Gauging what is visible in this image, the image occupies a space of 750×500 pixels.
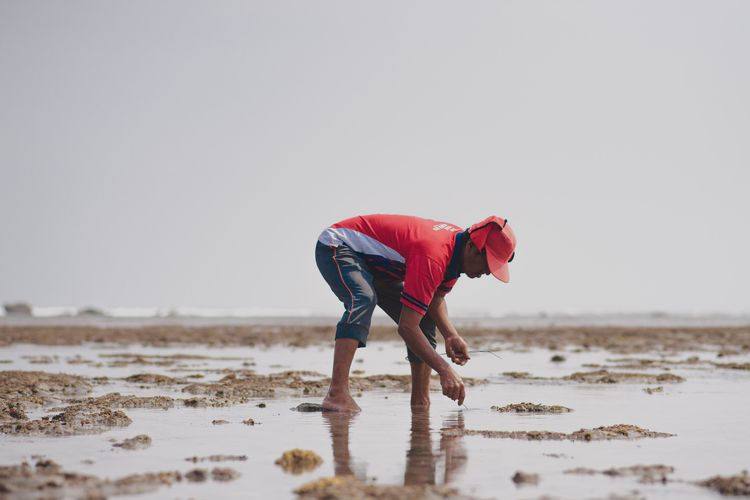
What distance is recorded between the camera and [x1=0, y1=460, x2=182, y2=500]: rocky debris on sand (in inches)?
146

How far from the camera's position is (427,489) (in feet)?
12.6

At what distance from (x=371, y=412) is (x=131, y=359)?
29.3 feet

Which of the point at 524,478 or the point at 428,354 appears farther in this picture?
the point at 428,354

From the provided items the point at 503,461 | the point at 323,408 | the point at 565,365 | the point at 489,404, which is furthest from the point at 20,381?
the point at 565,365

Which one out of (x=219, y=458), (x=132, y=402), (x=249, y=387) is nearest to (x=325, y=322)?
(x=249, y=387)

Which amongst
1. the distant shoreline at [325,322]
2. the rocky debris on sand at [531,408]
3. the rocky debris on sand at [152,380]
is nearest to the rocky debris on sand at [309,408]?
the rocky debris on sand at [531,408]

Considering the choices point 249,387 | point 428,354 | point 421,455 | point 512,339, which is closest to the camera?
point 421,455

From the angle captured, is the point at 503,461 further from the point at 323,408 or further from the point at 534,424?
the point at 323,408

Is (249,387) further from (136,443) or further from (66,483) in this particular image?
(66,483)

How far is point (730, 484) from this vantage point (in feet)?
12.9

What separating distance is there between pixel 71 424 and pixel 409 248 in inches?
100

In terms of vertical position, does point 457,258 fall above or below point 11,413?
above

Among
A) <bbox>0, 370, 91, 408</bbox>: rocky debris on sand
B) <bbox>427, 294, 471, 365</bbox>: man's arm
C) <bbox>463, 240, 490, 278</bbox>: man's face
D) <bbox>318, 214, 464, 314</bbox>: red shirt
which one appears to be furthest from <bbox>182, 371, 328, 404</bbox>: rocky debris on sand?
<bbox>463, 240, 490, 278</bbox>: man's face

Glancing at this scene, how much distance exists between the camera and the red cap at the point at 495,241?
6.22m
